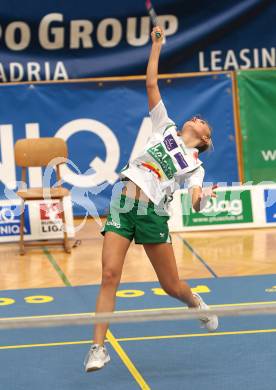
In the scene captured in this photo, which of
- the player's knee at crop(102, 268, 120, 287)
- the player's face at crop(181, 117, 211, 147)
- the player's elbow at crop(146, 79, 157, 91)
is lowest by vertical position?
the player's knee at crop(102, 268, 120, 287)

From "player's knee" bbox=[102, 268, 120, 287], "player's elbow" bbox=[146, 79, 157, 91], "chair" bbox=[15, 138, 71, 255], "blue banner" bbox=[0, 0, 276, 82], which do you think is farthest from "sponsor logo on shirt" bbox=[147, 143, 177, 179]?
"blue banner" bbox=[0, 0, 276, 82]

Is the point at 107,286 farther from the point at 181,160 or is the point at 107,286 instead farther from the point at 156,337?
the point at 156,337

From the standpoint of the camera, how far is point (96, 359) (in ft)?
22.0

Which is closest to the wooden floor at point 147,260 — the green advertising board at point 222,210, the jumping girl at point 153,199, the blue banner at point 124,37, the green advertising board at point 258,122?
the green advertising board at point 222,210

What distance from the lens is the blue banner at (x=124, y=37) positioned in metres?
13.1

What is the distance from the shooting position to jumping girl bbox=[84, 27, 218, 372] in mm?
6809

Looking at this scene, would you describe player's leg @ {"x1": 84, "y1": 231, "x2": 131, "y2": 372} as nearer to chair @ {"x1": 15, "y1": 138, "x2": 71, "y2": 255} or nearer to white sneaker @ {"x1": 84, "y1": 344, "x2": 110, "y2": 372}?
white sneaker @ {"x1": 84, "y1": 344, "x2": 110, "y2": 372}

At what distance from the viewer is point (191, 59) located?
13.6 meters

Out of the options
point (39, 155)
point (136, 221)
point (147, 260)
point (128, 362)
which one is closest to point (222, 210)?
point (147, 260)

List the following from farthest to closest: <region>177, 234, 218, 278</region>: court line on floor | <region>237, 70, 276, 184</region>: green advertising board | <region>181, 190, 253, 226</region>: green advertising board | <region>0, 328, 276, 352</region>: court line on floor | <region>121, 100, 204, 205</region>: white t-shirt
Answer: <region>237, 70, 276, 184</region>: green advertising board, <region>181, 190, 253, 226</region>: green advertising board, <region>177, 234, 218, 278</region>: court line on floor, <region>0, 328, 276, 352</region>: court line on floor, <region>121, 100, 204, 205</region>: white t-shirt

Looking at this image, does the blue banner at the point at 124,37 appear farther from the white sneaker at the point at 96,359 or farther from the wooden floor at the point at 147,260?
the white sneaker at the point at 96,359

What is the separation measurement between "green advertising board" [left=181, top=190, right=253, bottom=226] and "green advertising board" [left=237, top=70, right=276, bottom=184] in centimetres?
81

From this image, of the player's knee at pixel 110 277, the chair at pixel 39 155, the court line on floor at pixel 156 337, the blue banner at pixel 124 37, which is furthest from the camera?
the blue banner at pixel 124 37

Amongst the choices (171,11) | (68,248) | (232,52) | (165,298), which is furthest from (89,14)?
(165,298)
